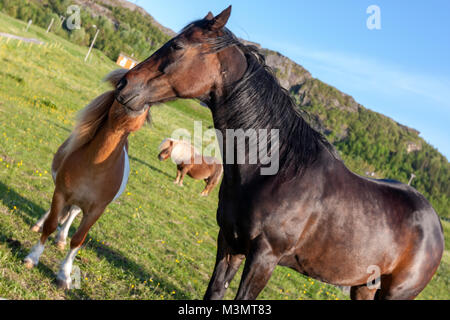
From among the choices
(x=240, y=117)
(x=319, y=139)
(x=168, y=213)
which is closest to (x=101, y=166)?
(x=240, y=117)

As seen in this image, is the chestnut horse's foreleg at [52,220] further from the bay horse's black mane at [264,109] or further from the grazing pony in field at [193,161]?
the grazing pony in field at [193,161]

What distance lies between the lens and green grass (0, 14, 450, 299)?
457cm

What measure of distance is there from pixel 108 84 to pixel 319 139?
2468mm

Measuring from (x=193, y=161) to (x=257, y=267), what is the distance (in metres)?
13.3

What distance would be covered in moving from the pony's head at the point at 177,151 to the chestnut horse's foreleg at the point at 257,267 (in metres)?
12.9

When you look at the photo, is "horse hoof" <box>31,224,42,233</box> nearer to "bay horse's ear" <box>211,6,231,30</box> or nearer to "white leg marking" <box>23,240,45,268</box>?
"white leg marking" <box>23,240,45,268</box>

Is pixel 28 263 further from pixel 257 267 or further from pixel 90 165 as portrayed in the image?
pixel 257 267

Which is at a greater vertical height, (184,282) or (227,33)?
(227,33)

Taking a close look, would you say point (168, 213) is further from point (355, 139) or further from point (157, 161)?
point (355, 139)

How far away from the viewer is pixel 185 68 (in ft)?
10.2

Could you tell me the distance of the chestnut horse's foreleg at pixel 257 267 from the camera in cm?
315

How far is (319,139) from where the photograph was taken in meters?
3.70

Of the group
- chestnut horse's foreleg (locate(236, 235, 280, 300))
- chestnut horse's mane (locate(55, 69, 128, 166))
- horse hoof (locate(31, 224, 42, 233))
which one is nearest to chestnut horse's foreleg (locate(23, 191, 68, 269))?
chestnut horse's mane (locate(55, 69, 128, 166))

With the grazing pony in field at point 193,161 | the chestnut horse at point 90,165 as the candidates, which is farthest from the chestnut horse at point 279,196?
the grazing pony in field at point 193,161
